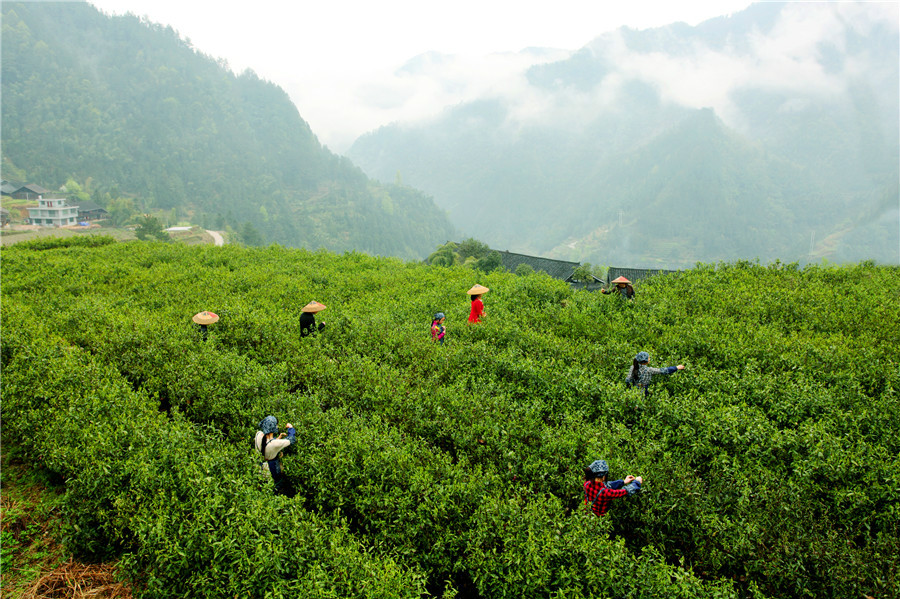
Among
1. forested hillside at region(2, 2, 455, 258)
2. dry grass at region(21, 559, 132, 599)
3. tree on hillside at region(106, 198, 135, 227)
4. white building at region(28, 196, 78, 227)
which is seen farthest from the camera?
forested hillside at region(2, 2, 455, 258)

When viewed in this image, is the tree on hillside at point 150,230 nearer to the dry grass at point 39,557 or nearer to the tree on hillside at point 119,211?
the tree on hillside at point 119,211

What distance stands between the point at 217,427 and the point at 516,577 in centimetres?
508

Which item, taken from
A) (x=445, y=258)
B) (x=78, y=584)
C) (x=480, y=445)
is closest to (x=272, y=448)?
(x=78, y=584)

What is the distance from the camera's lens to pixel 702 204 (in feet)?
610

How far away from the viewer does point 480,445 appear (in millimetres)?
6551

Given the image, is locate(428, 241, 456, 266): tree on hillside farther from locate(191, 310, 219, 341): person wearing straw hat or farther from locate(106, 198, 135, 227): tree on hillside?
locate(106, 198, 135, 227): tree on hillside

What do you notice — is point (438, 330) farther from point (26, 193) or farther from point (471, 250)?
point (26, 193)

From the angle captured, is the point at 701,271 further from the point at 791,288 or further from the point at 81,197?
the point at 81,197

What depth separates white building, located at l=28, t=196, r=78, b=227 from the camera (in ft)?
256

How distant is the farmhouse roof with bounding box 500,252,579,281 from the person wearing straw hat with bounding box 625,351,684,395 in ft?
99.3

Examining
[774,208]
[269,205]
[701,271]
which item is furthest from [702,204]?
[701,271]

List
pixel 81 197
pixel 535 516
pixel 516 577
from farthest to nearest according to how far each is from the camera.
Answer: pixel 81 197, pixel 535 516, pixel 516 577

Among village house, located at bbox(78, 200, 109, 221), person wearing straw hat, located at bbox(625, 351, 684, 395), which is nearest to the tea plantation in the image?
person wearing straw hat, located at bbox(625, 351, 684, 395)

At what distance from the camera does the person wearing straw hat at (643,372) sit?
7.86 meters
